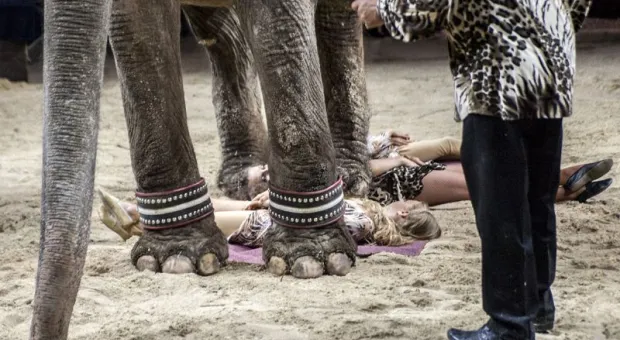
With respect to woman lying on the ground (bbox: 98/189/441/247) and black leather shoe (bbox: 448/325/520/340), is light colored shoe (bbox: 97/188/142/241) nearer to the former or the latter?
woman lying on the ground (bbox: 98/189/441/247)

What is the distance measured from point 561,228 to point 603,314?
144 cm

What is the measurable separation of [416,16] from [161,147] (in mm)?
1641

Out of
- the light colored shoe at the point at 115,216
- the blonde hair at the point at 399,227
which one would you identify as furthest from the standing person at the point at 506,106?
the light colored shoe at the point at 115,216

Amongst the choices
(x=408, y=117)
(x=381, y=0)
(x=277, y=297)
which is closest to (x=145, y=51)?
(x=277, y=297)

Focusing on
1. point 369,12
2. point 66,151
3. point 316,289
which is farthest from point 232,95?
point 66,151

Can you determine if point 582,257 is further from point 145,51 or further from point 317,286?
point 145,51

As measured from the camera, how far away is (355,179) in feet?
19.6

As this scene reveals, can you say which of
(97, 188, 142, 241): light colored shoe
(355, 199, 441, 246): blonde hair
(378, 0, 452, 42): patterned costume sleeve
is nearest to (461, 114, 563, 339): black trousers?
(378, 0, 452, 42): patterned costume sleeve

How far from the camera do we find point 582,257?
497cm

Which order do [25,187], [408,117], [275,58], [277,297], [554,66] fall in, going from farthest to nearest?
[408,117]
[25,187]
[275,58]
[277,297]
[554,66]

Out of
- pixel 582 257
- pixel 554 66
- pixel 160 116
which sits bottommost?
pixel 582 257

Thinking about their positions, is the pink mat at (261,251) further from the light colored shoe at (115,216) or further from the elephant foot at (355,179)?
the elephant foot at (355,179)

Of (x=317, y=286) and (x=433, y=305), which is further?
(x=317, y=286)

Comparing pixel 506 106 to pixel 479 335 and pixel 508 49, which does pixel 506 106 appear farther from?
pixel 479 335
